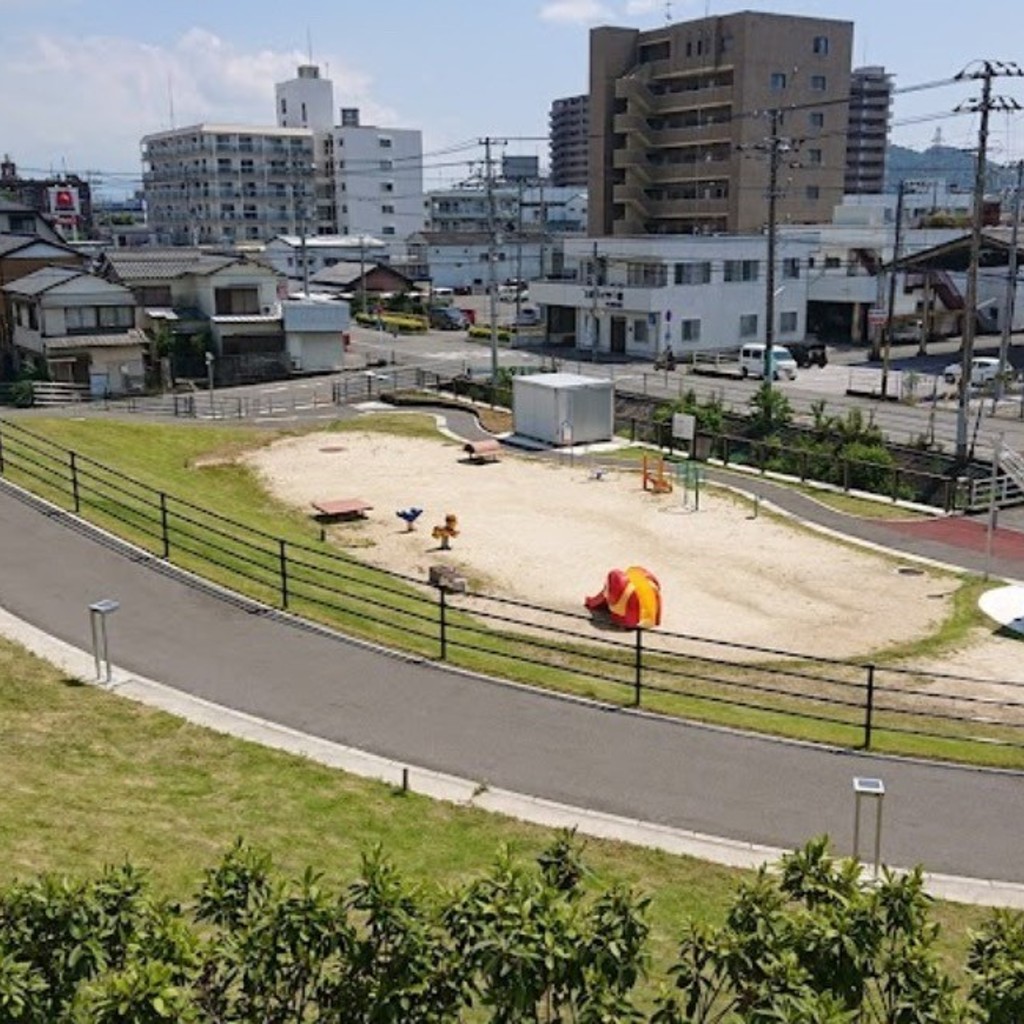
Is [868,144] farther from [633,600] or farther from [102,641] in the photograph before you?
[102,641]

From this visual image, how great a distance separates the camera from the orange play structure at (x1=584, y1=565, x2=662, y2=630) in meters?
20.7

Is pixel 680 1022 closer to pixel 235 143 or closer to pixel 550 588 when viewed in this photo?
pixel 550 588

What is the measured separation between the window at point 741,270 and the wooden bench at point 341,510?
130 feet

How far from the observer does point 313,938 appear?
6543mm

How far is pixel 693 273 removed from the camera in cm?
6166

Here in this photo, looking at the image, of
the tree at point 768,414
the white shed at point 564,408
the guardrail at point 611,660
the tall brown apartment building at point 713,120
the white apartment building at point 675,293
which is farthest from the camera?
the tall brown apartment building at point 713,120

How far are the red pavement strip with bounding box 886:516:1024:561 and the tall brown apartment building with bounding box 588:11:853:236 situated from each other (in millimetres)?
49972

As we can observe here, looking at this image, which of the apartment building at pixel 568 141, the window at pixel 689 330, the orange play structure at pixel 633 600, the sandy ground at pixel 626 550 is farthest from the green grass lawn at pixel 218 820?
the apartment building at pixel 568 141

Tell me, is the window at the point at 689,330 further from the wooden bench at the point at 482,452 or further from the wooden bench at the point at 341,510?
the wooden bench at the point at 341,510

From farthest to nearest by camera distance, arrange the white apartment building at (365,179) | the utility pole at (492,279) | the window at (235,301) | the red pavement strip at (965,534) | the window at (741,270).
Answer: the white apartment building at (365,179)
the window at (741,270)
the window at (235,301)
the utility pole at (492,279)
the red pavement strip at (965,534)

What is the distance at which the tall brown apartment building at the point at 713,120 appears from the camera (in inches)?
2953

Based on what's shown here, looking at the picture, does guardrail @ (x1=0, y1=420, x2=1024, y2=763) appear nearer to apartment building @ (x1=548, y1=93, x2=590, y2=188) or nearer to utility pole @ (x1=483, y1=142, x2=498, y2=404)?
utility pole @ (x1=483, y1=142, x2=498, y2=404)

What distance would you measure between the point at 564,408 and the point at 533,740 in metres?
26.2

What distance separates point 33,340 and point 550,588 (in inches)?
1512
